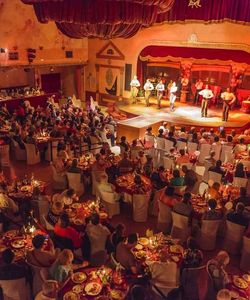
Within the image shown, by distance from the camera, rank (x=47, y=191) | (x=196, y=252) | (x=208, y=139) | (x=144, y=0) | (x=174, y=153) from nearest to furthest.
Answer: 1. (x=144, y=0)
2. (x=196, y=252)
3. (x=47, y=191)
4. (x=174, y=153)
5. (x=208, y=139)

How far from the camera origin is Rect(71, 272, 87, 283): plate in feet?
17.6

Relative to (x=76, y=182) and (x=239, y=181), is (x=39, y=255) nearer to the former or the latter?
(x=76, y=182)

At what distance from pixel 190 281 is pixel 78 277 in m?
1.87

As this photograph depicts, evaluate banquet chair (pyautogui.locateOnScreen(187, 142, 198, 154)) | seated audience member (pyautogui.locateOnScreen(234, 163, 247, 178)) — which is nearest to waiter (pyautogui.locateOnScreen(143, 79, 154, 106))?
banquet chair (pyautogui.locateOnScreen(187, 142, 198, 154))

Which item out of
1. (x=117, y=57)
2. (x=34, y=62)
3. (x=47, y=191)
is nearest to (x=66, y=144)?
(x=47, y=191)

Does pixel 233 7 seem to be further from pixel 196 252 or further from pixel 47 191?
pixel 196 252

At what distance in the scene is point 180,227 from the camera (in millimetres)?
7355

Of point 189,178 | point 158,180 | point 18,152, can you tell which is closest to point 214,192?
point 189,178

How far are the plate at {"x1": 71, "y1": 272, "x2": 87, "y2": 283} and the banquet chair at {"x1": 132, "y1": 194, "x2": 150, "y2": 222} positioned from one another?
302 cm

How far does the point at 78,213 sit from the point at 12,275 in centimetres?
228

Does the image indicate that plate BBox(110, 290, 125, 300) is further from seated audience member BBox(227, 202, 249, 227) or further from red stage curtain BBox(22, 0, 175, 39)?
red stage curtain BBox(22, 0, 175, 39)

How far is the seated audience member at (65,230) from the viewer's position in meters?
6.25

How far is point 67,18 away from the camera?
17.4 feet

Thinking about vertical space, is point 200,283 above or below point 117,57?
below
